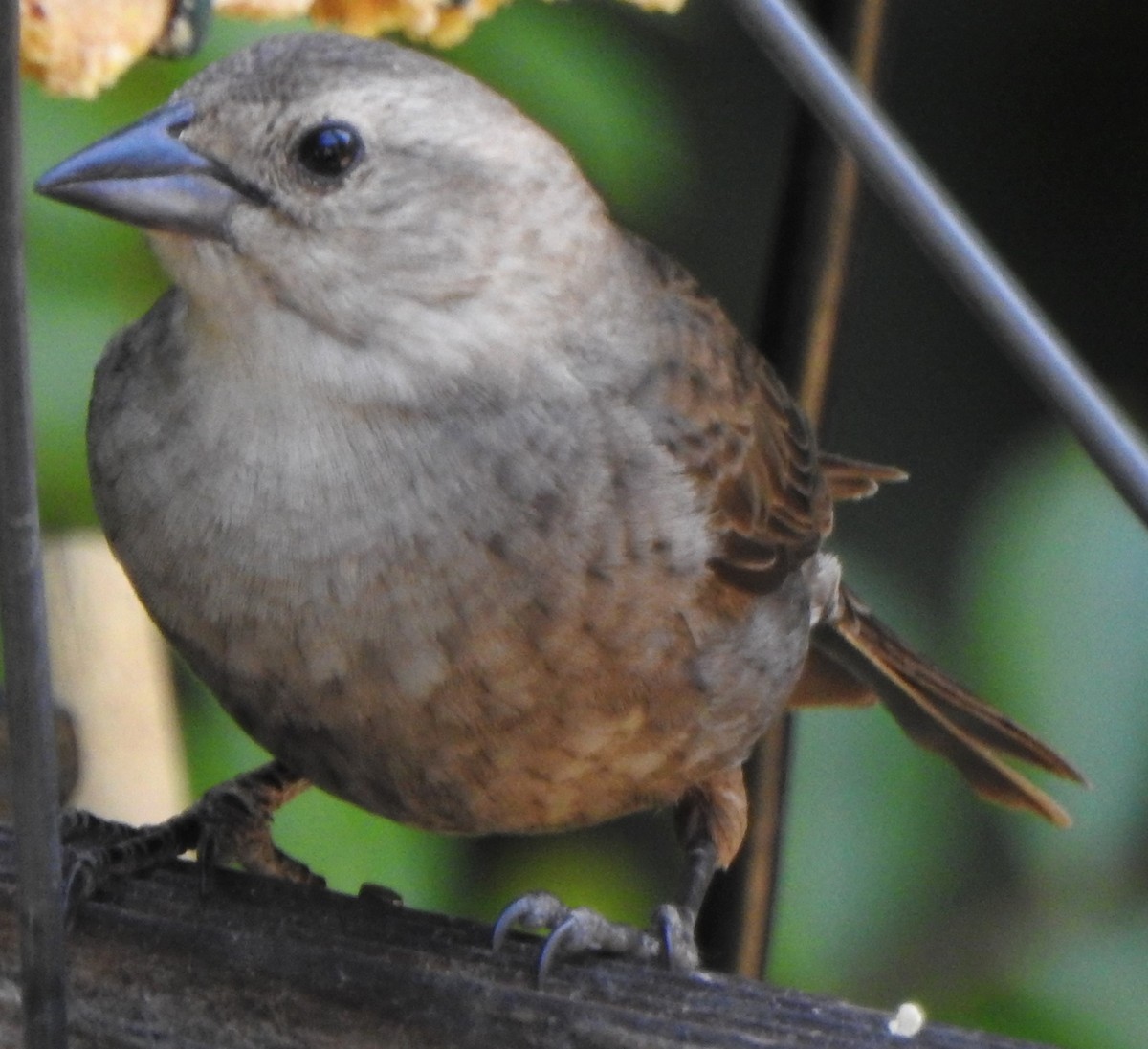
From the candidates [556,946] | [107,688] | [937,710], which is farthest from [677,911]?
[107,688]

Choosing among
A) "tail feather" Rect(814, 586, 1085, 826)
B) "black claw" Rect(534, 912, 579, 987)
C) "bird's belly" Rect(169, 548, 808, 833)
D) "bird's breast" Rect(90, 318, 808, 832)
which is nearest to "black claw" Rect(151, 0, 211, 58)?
"bird's breast" Rect(90, 318, 808, 832)

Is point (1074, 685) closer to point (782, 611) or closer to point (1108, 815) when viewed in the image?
point (1108, 815)

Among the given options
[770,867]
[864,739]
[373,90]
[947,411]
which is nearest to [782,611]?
[770,867]

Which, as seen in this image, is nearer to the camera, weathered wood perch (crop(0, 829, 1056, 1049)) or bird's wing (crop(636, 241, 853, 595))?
weathered wood perch (crop(0, 829, 1056, 1049))

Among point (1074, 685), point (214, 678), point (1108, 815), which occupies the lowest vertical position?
point (1108, 815)

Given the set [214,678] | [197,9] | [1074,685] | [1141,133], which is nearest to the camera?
[197,9]

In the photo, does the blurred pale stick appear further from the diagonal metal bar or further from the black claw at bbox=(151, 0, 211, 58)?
the diagonal metal bar
